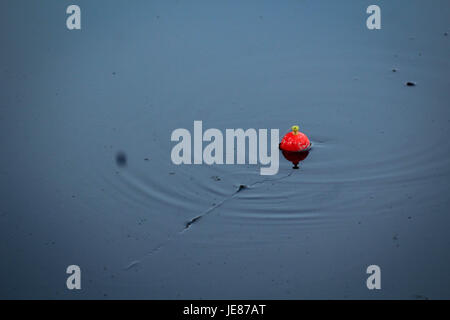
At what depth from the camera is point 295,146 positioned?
254 cm

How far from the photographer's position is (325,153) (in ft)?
8.35

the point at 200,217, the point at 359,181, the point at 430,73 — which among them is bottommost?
the point at 200,217

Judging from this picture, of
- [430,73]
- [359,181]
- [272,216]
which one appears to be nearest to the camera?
[272,216]

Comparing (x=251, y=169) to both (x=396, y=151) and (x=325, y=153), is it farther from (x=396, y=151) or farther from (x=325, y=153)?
(x=396, y=151)

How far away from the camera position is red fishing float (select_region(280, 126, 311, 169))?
8.30 ft

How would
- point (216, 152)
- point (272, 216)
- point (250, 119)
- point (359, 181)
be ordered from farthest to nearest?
point (250, 119) < point (216, 152) < point (359, 181) < point (272, 216)

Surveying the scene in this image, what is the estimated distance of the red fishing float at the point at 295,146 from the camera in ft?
Answer: 8.30

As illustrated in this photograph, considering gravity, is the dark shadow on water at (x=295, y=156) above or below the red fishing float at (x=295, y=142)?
below

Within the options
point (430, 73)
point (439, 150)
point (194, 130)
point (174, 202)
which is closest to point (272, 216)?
point (174, 202)

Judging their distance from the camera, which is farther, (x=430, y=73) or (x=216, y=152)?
(x=430, y=73)

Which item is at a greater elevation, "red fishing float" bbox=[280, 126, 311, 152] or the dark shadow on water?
"red fishing float" bbox=[280, 126, 311, 152]

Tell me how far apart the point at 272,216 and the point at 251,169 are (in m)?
0.29

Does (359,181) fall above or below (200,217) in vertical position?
above

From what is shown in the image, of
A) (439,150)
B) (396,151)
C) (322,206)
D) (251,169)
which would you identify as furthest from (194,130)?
(439,150)
